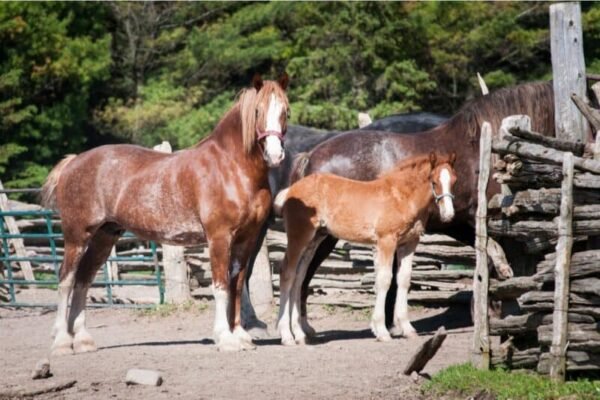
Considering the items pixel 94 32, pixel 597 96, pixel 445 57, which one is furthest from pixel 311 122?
pixel 597 96

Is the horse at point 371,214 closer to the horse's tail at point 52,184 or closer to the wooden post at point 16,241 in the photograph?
the horse's tail at point 52,184

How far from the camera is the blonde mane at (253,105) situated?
978 centimetres

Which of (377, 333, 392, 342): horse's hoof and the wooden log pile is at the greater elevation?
the wooden log pile

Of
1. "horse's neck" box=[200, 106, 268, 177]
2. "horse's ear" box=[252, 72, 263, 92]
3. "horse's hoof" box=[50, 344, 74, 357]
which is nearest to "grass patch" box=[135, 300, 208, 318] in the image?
"horse's hoof" box=[50, 344, 74, 357]

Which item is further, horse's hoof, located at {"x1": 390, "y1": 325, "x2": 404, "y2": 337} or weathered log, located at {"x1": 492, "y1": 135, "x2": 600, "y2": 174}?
horse's hoof, located at {"x1": 390, "y1": 325, "x2": 404, "y2": 337}

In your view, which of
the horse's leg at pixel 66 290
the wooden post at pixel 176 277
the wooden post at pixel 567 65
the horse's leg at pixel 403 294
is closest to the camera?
the wooden post at pixel 567 65

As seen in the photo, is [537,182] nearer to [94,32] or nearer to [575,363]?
[575,363]

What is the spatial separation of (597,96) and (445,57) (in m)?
13.9

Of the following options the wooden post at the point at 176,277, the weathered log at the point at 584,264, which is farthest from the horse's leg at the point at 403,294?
the wooden post at the point at 176,277

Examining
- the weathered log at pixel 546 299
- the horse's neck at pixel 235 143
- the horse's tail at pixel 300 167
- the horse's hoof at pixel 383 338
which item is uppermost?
the horse's neck at pixel 235 143

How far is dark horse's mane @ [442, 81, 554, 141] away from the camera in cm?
1066

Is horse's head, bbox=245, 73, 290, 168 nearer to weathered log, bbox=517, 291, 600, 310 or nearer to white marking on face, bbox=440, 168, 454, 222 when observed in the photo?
white marking on face, bbox=440, 168, 454, 222

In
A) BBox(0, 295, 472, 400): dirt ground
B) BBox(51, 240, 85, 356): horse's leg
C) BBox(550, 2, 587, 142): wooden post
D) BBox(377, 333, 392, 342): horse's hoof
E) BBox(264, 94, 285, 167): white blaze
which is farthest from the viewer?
BBox(51, 240, 85, 356): horse's leg

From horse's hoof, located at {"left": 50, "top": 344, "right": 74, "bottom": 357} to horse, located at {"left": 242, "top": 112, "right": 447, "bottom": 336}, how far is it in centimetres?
187
